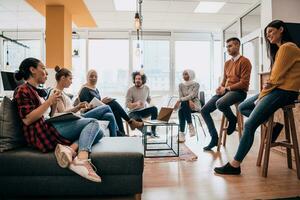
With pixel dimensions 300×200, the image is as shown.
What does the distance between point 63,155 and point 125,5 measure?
4081mm

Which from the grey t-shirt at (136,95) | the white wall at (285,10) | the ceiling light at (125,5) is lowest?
the grey t-shirt at (136,95)

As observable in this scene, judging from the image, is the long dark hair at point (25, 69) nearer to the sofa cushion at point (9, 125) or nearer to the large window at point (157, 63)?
the sofa cushion at point (9, 125)

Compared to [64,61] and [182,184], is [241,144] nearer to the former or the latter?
[182,184]

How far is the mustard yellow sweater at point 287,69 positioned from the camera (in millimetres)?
2184

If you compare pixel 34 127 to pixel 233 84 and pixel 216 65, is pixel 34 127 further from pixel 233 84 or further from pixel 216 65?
pixel 216 65

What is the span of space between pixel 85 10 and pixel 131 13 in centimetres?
100

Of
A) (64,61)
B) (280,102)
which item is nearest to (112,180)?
(280,102)

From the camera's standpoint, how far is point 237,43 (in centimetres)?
324

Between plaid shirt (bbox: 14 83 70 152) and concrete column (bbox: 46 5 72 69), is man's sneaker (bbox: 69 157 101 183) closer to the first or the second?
plaid shirt (bbox: 14 83 70 152)

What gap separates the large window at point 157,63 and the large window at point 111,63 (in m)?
0.38

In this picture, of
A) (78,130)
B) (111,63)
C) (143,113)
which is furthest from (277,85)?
(111,63)

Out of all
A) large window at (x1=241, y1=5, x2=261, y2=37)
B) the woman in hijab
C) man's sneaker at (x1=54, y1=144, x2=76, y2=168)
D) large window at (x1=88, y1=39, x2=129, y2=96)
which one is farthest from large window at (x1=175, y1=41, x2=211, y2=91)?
man's sneaker at (x1=54, y1=144, x2=76, y2=168)

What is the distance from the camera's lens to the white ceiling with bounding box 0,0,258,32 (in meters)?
5.03

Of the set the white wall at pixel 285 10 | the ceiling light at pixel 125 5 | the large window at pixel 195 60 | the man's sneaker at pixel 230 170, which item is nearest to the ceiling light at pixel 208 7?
the white wall at pixel 285 10
